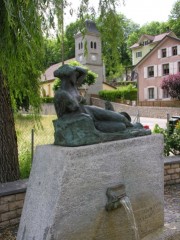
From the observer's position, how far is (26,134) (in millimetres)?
10141

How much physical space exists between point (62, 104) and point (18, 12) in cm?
151

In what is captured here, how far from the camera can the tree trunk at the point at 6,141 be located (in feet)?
16.2

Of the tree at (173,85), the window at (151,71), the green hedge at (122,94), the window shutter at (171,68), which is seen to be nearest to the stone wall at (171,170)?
the tree at (173,85)

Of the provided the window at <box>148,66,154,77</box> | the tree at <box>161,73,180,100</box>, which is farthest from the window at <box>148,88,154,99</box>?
the tree at <box>161,73,180,100</box>

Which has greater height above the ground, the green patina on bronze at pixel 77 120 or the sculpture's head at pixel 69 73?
the sculpture's head at pixel 69 73

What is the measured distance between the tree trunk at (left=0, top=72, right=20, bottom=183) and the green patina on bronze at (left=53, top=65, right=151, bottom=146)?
216 cm

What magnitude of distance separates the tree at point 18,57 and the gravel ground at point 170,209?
1231 mm

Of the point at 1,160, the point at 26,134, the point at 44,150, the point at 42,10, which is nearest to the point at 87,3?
the point at 42,10

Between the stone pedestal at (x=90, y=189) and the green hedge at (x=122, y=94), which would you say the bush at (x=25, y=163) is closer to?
the stone pedestal at (x=90, y=189)

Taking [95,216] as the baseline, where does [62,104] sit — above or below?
above

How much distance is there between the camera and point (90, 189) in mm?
2791

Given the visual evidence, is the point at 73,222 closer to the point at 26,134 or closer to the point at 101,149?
the point at 101,149

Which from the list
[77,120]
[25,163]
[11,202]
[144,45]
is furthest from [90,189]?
[144,45]

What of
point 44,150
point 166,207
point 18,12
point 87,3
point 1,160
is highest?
point 87,3
